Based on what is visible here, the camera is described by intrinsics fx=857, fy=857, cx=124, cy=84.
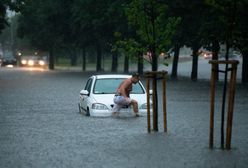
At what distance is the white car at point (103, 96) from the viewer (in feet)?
81.0

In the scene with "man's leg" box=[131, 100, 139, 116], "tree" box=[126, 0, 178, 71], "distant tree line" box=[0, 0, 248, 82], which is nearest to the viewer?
"distant tree line" box=[0, 0, 248, 82]

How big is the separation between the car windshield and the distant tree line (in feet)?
3.50

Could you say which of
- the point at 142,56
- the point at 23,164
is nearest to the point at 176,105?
the point at 142,56

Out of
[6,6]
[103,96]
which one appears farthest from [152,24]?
[6,6]

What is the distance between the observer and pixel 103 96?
25.2 metres

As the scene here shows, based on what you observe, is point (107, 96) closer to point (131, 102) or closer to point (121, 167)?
point (131, 102)

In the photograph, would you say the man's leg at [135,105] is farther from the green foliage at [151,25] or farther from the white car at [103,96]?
the green foliage at [151,25]

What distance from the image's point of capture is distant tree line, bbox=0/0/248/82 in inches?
702

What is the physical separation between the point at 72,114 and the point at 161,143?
33.0 ft

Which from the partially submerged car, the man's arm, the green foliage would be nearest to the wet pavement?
the man's arm

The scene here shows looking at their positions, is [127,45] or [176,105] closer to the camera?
[127,45]

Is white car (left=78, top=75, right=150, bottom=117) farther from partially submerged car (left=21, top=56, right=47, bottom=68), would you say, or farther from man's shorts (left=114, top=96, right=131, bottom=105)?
partially submerged car (left=21, top=56, right=47, bottom=68)

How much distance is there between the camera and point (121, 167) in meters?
13.1

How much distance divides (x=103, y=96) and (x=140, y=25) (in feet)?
15.4
